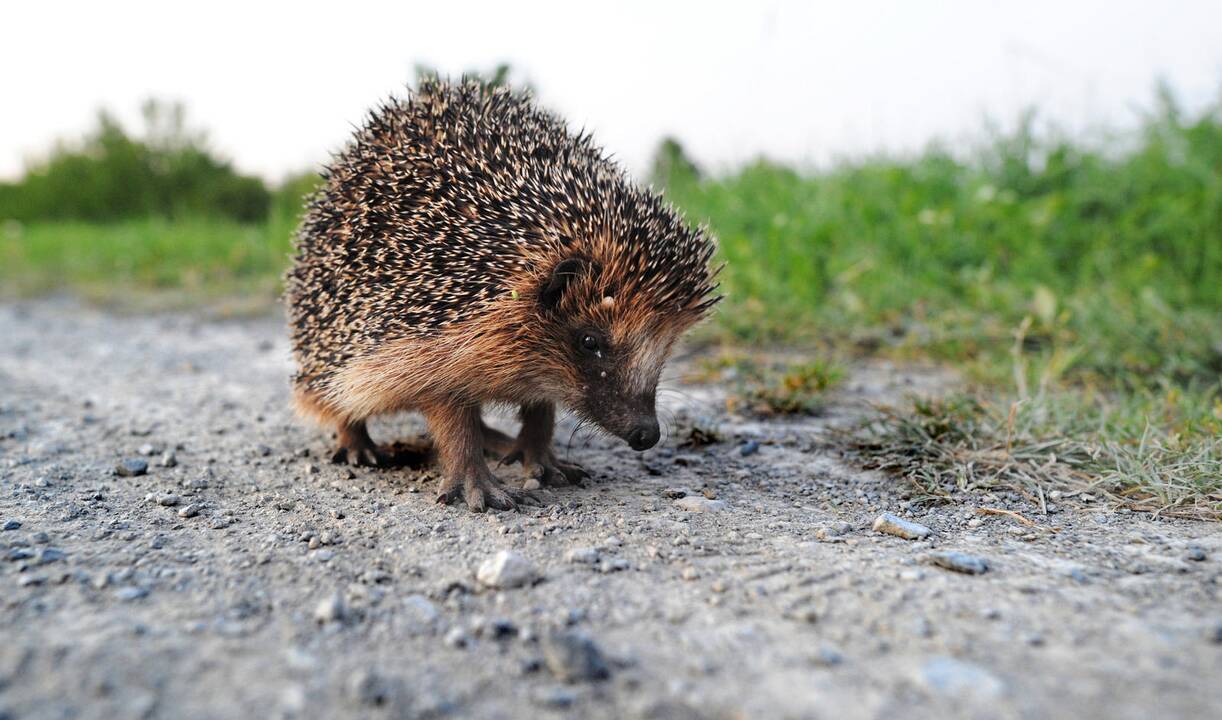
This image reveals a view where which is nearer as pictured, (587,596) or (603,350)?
(587,596)

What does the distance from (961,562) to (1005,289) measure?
427cm

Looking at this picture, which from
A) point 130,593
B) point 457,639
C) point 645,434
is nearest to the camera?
point 457,639

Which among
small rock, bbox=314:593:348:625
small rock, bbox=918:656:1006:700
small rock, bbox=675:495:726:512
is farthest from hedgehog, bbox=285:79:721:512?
small rock, bbox=918:656:1006:700

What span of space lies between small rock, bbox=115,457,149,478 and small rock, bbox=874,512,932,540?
3.09m

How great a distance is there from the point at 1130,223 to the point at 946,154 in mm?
2114

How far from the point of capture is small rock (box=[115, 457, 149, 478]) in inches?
144

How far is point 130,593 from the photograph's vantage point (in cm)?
242

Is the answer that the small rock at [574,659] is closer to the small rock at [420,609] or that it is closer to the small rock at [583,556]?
the small rock at [420,609]

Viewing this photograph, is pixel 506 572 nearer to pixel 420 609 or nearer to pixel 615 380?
pixel 420 609

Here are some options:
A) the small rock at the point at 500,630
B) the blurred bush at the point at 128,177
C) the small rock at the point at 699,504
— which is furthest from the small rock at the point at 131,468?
the blurred bush at the point at 128,177

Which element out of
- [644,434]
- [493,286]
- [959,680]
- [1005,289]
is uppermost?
[1005,289]

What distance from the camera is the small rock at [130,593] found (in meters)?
2.39

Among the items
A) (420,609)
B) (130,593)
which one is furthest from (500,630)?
(130,593)

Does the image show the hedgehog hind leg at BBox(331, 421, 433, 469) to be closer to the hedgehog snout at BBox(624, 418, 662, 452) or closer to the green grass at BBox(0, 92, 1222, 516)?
the hedgehog snout at BBox(624, 418, 662, 452)
